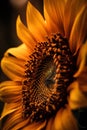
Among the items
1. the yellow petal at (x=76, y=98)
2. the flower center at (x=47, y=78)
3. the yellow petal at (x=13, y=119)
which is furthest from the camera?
the yellow petal at (x=13, y=119)

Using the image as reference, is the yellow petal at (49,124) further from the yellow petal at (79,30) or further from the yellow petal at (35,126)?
the yellow petal at (79,30)

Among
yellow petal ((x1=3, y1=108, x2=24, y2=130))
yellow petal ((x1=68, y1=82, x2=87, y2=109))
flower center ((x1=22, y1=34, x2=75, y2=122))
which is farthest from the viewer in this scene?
yellow petal ((x1=3, y1=108, x2=24, y2=130))

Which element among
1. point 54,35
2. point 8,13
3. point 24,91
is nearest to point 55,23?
point 54,35

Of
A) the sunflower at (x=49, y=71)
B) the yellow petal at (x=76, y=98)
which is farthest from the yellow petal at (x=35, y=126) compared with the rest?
the yellow petal at (x=76, y=98)

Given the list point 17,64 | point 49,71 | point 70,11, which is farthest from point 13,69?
point 70,11

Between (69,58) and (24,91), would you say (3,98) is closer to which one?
(24,91)

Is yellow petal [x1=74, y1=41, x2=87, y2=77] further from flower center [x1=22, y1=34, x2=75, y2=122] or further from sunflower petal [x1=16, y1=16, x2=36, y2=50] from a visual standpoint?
sunflower petal [x1=16, y1=16, x2=36, y2=50]

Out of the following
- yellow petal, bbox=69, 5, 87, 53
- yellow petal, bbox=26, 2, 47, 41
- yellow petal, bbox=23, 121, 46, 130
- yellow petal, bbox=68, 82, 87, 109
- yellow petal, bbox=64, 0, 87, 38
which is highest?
yellow petal, bbox=26, 2, 47, 41

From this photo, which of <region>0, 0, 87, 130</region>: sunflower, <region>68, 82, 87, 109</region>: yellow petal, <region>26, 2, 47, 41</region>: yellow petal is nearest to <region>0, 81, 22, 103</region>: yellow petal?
<region>0, 0, 87, 130</region>: sunflower
